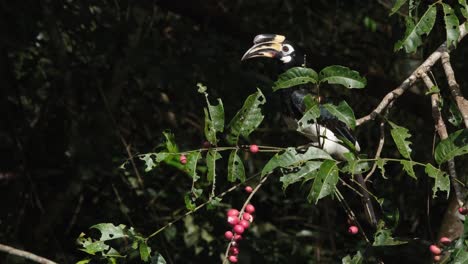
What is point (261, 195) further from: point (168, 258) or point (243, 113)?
point (243, 113)

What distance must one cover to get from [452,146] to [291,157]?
358 mm

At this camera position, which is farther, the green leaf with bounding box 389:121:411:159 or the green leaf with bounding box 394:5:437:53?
the green leaf with bounding box 394:5:437:53

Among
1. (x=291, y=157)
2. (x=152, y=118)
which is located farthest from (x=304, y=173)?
(x=152, y=118)

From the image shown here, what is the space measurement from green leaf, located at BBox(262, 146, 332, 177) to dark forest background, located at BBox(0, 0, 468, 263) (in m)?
1.33

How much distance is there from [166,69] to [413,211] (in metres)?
1.44

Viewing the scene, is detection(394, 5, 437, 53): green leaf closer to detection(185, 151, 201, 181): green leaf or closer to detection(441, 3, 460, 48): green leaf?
detection(441, 3, 460, 48): green leaf

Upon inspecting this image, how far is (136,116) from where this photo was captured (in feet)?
12.6

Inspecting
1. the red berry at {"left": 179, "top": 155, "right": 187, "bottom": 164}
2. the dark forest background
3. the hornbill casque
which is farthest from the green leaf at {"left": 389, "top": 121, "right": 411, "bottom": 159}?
the dark forest background

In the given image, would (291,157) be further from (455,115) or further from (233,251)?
(455,115)

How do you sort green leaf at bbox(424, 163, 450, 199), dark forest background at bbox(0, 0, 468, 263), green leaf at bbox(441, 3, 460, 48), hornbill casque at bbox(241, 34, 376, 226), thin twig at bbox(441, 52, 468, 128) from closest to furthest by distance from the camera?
green leaf at bbox(424, 163, 450, 199) → green leaf at bbox(441, 3, 460, 48) → thin twig at bbox(441, 52, 468, 128) → hornbill casque at bbox(241, 34, 376, 226) → dark forest background at bbox(0, 0, 468, 263)

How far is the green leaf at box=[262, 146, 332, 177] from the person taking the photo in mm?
1797

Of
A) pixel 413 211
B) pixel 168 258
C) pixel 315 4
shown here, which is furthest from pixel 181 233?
pixel 315 4

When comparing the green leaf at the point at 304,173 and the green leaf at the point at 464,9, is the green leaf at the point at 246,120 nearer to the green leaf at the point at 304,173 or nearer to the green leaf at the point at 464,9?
the green leaf at the point at 304,173

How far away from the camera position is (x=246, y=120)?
1984 millimetres
